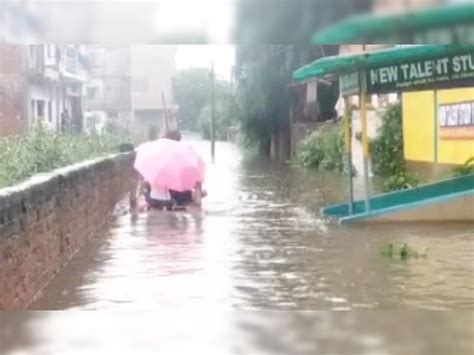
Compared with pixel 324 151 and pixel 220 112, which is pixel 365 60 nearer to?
pixel 220 112

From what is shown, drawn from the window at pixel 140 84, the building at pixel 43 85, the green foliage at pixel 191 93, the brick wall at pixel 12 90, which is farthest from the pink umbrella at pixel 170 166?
the brick wall at pixel 12 90

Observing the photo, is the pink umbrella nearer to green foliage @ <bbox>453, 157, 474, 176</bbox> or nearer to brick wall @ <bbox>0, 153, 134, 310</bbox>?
brick wall @ <bbox>0, 153, 134, 310</bbox>

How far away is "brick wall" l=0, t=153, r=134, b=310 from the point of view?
577 centimetres

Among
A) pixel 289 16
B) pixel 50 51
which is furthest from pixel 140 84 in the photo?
pixel 289 16

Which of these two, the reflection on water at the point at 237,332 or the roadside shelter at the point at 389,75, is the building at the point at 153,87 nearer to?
the roadside shelter at the point at 389,75

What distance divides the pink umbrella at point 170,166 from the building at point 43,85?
1.64 meters

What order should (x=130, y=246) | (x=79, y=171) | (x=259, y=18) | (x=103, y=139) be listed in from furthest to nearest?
(x=103, y=139) < (x=130, y=246) < (x=79, y=171) < (x=259, y=18)

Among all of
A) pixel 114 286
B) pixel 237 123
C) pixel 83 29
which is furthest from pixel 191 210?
pixel 83 29

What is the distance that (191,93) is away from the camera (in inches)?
350

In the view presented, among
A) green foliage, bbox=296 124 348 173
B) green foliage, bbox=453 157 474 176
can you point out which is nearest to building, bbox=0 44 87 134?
green foliage, bbox=453 157 474 176

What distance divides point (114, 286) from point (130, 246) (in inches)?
77.2

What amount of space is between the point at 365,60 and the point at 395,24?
3.81m

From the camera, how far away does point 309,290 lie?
7227 millimetres

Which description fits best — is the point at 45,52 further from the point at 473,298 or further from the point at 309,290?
the point at 473,298
